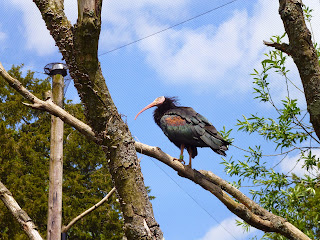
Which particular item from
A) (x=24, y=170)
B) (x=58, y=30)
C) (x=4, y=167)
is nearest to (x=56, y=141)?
Answer: (x=58, y=30)

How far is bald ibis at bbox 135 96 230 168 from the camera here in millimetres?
4832

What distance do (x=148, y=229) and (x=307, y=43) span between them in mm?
1408

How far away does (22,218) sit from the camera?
5.62m

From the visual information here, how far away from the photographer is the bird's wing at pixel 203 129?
4.80 metres

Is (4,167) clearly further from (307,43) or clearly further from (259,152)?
(307,43)

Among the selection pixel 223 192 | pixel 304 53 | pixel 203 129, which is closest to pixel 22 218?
pixel 203 129

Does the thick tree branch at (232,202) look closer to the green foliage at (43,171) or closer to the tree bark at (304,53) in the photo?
the tree bark at (304,53)

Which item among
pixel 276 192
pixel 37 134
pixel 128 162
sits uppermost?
pixel 37 134

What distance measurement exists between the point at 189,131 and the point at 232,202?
1238 mm

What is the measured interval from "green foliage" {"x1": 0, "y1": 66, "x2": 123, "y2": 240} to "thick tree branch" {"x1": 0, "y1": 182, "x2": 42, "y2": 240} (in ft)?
27.4

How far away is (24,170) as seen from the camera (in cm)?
1658

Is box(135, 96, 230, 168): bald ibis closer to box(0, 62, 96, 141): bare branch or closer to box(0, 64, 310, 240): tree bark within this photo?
box(0, 64, 310, 240): tree bark

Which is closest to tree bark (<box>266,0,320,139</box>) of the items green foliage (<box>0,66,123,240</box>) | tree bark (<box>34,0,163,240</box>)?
tree bark (<box>34,0,163,240</box>)

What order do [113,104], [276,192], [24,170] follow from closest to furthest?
1. [113,104]
2. [276,192]
3. [24,170]
